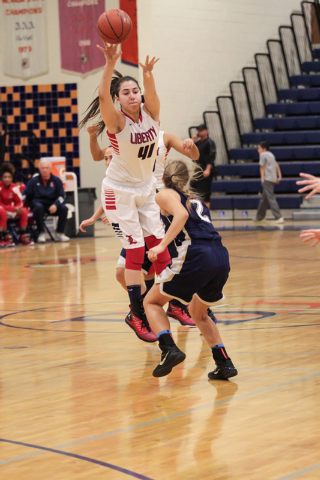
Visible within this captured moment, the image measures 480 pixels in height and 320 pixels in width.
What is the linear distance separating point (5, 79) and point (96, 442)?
1497 cm

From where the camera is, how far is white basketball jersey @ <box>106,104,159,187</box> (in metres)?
4.41

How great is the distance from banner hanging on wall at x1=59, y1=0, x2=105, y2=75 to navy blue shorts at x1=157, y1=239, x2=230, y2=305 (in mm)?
12931

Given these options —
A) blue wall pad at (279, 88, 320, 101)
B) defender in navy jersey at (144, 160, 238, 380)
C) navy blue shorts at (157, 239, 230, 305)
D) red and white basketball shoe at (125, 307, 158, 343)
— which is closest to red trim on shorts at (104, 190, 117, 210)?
red and white basketball shoe at (125, 307, 158, 343)

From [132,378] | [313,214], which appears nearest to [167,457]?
[132,378]

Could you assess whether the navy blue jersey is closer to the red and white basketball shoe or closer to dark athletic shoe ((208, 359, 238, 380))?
dark athletic shoe ((208, 359, 238, 380))

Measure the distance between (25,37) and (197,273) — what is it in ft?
45.6

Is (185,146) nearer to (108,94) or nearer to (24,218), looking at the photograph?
(108,94)

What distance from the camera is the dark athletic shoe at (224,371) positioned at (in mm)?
3641

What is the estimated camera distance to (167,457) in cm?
260

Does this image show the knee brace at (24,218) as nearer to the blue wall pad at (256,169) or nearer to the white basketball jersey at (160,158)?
the blue wall pad at (256,169)

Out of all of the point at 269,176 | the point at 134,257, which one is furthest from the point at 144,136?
the point at 269,176

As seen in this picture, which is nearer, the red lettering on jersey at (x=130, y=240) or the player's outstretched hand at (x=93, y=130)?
the red lettering on jersey at (x=130, y=240)

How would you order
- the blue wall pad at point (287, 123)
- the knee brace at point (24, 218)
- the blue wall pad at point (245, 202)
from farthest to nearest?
the blue wall pad at point (287, 123) → the blue wall pad at point (245, 202) → the knee brace at point (24, 218)

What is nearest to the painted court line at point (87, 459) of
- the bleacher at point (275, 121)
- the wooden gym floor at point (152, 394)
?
the wooden gym floor at point (152, 394)
